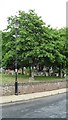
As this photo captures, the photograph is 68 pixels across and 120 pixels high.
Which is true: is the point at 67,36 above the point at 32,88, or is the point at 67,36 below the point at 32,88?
above

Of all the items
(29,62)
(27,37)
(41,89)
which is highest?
(27,37)

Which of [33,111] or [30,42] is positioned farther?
[30,42]

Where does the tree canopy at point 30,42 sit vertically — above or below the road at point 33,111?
above

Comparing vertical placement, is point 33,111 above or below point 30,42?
below

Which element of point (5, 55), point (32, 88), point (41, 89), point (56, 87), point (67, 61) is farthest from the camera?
point (67, 61)

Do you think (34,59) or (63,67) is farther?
(63,67)

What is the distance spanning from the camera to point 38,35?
141ft

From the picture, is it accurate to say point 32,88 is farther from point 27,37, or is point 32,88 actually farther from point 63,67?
point 63,67

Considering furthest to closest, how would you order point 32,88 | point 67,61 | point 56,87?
point 67,61 → point 56,87 → point 32,88

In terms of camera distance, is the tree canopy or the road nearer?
the road

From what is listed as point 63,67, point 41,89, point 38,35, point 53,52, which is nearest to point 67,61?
point 63,67

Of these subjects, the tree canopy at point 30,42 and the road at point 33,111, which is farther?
the tree canopy at point 30,42

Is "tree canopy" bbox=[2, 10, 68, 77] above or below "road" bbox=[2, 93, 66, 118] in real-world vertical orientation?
above

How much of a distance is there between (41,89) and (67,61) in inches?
757
